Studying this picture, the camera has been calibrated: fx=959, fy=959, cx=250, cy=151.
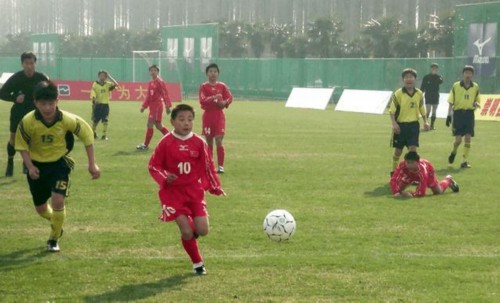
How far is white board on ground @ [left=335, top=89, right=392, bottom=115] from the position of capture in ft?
149

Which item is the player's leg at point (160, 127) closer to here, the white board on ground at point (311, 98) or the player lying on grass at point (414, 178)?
the player lying on grass at point (414, 178)

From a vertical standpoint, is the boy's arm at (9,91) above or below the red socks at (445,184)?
above

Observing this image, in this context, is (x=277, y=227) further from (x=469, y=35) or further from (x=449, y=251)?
(x=469, y=35)

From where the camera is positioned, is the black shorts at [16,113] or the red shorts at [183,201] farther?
the black shorts at [16,113]

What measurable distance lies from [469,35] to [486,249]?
35.8 m

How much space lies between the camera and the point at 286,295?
8234 millimetres

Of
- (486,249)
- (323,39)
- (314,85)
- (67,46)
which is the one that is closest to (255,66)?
(314,85)

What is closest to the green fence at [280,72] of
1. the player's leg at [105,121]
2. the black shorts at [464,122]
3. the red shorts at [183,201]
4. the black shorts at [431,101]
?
the black shorts at [431,101]

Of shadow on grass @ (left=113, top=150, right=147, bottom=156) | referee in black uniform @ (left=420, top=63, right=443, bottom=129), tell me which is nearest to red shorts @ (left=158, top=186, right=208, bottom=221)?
shadow on grass @ (left=113, top=150, right=147, bottom=156)

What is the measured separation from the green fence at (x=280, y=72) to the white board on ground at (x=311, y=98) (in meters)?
3.40

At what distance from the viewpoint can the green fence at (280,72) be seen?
50.6 m

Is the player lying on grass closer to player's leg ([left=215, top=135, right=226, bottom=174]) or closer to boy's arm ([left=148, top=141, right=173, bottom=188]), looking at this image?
player's leg ([left=215, top=135, right=226, bottom=174])

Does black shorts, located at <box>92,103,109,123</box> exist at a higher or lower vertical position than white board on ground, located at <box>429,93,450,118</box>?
higher

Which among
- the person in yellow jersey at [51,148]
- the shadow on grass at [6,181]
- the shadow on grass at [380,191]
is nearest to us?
the person in yellow jersey at [51,148]
